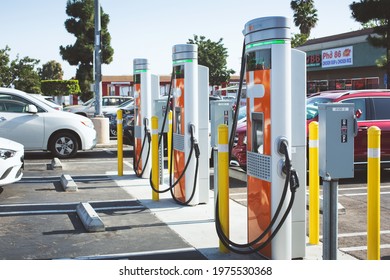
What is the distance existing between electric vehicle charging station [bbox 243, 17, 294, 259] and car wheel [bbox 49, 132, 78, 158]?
8766 millimetres

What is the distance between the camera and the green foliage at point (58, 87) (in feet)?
160

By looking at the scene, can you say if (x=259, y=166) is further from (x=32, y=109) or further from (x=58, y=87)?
(x=58, y=87)

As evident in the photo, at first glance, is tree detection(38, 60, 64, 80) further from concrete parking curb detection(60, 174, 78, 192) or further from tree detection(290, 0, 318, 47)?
concrete parking curb detection(60, 174, 78, 192)

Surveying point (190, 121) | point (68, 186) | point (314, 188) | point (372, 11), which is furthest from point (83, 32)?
point (314, 188)

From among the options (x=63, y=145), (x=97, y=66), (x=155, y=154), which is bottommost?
(x=63, y=145)

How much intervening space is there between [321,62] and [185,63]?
27.9 metres

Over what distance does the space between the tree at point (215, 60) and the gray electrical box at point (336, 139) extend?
2211 inches

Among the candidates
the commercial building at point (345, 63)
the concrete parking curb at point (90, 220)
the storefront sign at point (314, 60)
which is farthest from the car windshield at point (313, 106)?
the storefront sign at point (314, 60)

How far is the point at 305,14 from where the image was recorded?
199 ft

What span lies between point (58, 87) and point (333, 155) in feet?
155

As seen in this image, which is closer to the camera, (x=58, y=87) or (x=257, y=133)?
(x=257, y=133)

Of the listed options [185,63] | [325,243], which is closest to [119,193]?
[185,63]
